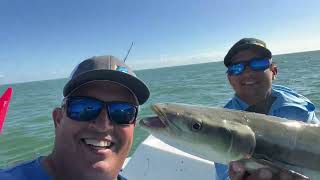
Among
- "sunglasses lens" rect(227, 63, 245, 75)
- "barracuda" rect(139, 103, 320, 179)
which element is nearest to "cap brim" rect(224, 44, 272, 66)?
"sunglasses lens" rect(227, 63, 245, 75)

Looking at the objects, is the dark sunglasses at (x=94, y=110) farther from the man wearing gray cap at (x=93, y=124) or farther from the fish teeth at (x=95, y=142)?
the fish teeth at (x=95, y=142)

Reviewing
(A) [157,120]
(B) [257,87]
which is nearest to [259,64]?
(B) [257,87]

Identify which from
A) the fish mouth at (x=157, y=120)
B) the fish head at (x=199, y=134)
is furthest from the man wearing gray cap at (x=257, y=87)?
the fish mouth at (x=157, y=120)

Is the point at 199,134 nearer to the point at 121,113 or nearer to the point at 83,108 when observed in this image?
the point at 121,113

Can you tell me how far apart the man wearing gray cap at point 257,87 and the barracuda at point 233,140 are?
72.0 inches

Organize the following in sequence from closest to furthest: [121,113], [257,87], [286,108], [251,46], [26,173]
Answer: [26,173]
[121,113]
[286,108]
[257,87]
[251,46]

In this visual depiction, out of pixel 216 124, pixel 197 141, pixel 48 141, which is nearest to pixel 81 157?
pixel 197 141

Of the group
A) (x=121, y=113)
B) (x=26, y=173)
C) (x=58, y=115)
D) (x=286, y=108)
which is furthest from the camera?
(x=286, y=108)

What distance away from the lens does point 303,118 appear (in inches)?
198

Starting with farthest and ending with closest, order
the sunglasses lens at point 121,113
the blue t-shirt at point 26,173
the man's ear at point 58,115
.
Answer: the man's ear at point 58,115 → the sunglasses lens at point 121,113 → the blue t-shirt at point 26,173

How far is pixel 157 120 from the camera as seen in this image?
119 inches

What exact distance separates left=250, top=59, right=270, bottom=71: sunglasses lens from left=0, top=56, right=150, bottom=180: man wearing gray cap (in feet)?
7.93

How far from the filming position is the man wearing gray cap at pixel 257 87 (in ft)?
16.5

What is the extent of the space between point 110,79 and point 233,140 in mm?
1104
